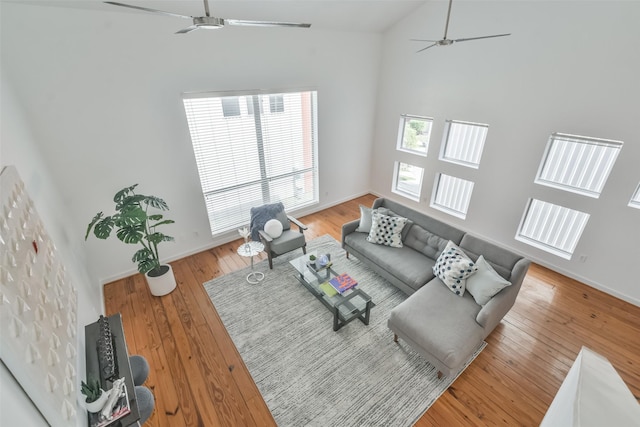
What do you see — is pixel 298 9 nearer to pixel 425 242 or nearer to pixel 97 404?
pixel 425 242

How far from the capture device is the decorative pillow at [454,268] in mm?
3285

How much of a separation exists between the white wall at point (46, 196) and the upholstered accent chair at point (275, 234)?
7.00 feet

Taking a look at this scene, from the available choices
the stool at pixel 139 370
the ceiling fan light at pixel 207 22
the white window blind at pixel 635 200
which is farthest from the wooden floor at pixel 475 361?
the ceiling fan light at pixel 207 22

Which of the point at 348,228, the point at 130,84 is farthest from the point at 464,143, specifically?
the point at 130,84

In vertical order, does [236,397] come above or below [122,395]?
below

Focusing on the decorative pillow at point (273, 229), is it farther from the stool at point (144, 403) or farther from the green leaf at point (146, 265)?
the stool at point (144, 403)

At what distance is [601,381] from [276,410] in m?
2.81

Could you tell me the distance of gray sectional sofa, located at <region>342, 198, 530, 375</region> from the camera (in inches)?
111

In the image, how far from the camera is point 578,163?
3.96 meters

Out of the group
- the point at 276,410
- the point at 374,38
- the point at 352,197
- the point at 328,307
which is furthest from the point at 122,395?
the point at 374,38

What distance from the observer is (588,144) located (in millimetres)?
3803

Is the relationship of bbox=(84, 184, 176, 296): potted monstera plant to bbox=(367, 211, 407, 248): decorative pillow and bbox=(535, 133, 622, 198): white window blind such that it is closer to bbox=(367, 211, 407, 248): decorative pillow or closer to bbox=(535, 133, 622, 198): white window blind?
bbox=(367, 211, 407, 248): decorative pillow

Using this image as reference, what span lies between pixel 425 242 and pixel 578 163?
7.67 ft

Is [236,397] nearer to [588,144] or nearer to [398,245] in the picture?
[398,245]
